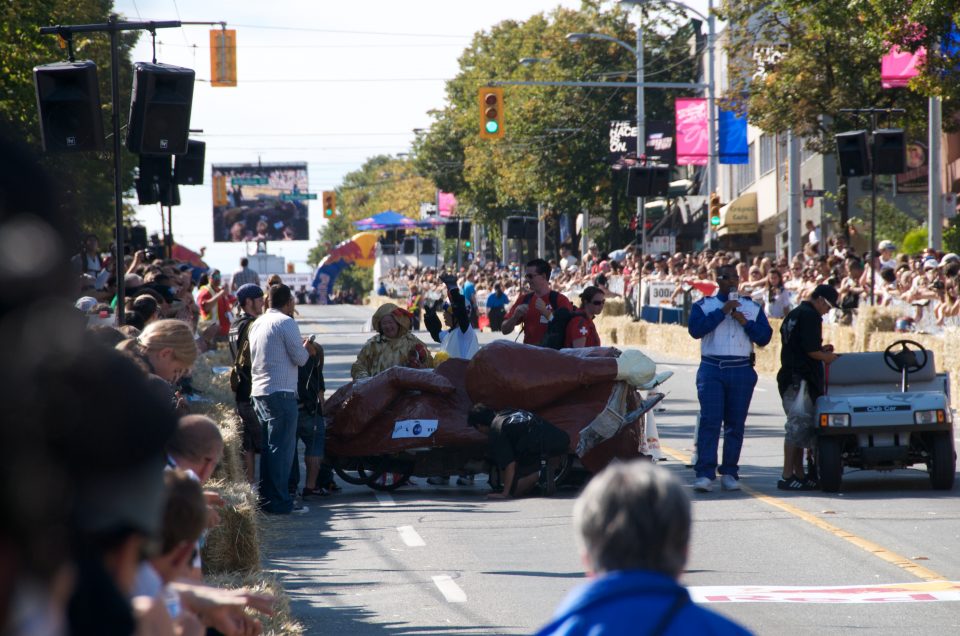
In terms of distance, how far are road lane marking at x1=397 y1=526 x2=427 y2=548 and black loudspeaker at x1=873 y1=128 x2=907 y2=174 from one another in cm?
1668

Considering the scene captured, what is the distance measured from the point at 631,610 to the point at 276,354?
1019 cm

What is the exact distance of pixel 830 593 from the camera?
8680 mm

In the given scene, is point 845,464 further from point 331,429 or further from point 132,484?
point 132,484

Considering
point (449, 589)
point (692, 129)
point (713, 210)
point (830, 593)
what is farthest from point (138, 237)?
point (830, 593)

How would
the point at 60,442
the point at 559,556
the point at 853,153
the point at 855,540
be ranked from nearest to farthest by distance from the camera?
the point at 60,442 → the point at 559,556 → the point at 855,540 → the point at 853,153

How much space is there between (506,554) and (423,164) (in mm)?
93135

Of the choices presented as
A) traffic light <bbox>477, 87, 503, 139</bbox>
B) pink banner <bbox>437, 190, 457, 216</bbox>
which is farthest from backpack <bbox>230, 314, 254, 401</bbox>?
pink banner <bbox>437, 190, 457, 216</bbox>

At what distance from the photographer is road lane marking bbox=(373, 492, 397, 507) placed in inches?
523

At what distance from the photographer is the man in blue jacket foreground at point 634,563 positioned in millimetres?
2471

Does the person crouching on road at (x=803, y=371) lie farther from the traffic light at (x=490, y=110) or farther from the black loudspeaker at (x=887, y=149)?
the traffic light at (x=490, y=110)

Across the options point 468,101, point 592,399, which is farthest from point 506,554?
point 468,101

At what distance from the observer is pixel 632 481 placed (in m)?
2.58

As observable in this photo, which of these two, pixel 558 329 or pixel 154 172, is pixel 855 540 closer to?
pixel 558 329

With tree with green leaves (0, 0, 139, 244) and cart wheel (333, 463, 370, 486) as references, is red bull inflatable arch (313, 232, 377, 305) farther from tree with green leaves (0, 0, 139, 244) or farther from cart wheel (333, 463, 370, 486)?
cart wheel (333, 463, 370, 486)
